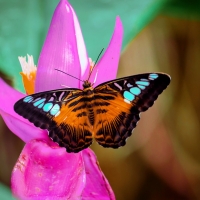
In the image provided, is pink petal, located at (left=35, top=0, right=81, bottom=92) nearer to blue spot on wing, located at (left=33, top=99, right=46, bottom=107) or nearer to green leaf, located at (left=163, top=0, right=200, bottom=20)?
blue spot on wing, located at (left=33, top=99, right=46, bottom=107)

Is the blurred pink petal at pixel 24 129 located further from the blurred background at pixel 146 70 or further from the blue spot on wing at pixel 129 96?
the blue spot on wing at pixel 129 96

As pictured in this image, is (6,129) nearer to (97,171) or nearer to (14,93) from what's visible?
(14,93)

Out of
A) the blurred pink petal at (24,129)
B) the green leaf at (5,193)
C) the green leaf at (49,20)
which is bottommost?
the green leaf at (5,193)

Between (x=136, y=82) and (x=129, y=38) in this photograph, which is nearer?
(x=136, y=82)

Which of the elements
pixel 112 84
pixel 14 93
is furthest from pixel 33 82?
pixel 112 84

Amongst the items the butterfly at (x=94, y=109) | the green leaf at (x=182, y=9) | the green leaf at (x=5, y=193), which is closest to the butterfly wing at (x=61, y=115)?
the butterfly at (x=94, y=109)

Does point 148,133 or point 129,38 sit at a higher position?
point 129,38

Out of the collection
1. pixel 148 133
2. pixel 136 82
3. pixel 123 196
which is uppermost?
pixel 136 82
